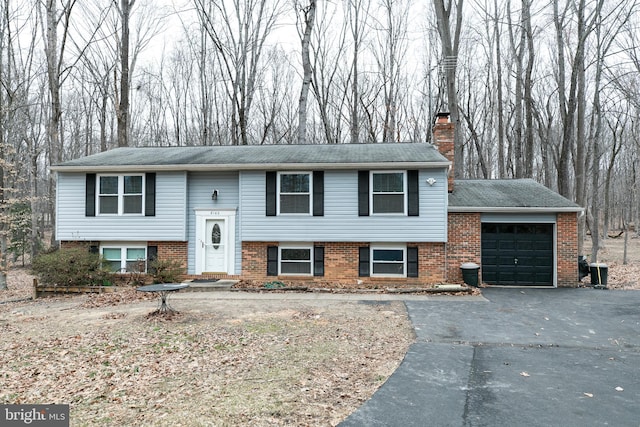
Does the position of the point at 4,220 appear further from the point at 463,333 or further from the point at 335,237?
the point at 463,333

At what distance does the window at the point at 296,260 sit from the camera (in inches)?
486

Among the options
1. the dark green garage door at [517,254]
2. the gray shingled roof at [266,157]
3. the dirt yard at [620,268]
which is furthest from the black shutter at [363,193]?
the dirt yard at [620,268]

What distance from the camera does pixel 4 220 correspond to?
503 inches

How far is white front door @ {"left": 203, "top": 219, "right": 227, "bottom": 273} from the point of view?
1266 cm

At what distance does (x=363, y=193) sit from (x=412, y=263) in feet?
8.97

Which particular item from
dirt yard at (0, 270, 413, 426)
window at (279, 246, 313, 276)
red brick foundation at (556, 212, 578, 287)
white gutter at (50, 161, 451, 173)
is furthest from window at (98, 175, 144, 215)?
red brick foundation at (556, 212, 578, 287)

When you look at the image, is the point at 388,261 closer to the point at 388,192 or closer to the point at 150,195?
the point at 388,192

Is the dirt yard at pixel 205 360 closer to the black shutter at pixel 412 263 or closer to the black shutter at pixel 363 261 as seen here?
the black shutter at pixel 363 261

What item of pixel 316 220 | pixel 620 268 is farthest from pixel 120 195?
pixel 620 268

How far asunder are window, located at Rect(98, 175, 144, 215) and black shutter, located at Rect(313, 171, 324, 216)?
5.83m

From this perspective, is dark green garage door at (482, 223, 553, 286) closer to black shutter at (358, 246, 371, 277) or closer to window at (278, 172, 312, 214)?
black shutter at (358, 246, 371, 277)

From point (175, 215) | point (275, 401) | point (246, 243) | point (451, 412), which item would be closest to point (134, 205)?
point (175, 215)

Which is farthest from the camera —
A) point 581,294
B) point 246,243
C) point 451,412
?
point 246,243

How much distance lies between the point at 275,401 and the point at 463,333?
4188mm
